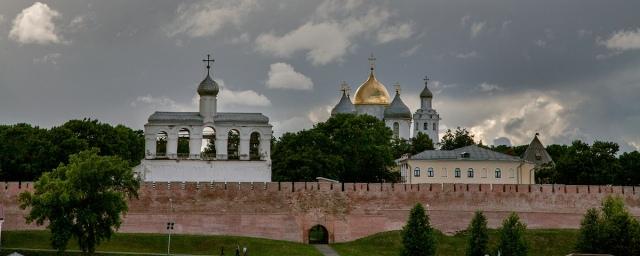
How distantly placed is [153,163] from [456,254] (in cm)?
1565

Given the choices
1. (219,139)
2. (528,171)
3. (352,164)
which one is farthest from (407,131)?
(219,139)

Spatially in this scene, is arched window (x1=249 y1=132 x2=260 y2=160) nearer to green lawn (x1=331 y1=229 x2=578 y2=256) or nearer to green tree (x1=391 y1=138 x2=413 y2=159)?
green lawn (x1=331 y1=229 x2=578 y2=256)

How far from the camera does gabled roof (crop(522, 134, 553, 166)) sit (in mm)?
86562

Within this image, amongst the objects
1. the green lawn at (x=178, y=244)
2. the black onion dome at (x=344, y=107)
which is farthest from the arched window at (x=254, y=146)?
the black onion dome at (x=344, y=107)

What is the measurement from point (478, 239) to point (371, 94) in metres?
58.7

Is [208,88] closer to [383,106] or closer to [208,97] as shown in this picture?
[208,97]

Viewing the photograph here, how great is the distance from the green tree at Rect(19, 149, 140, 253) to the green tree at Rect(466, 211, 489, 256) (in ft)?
47.0

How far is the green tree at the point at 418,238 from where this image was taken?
157 ft

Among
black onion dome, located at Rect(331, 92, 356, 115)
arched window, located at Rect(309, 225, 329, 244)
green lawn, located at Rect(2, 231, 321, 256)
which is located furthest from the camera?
black onion dome, located at Rect(331, 92, 356, 115)

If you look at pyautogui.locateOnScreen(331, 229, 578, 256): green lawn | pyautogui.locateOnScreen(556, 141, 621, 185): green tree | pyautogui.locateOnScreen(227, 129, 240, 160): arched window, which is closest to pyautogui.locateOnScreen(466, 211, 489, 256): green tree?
pyautogui.locateOnScreen(331, 229, 578, 256): green lawn

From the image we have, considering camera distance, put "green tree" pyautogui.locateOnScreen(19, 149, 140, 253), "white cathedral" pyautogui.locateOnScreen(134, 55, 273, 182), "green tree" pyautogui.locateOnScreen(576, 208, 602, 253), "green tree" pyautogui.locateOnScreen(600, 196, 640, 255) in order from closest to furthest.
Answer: "green tree" pyautogui.locateOnScreen(19, 149, 140, 253)
"green tree" pyautogui.locateOnScreen(576, 208, 602, 253)
"green tree" pyautogui.locateOnScreen(600, 196, 640, 255)
"white cathedral" pyautogui.locateOnScreen(134, 55, 273, 182)

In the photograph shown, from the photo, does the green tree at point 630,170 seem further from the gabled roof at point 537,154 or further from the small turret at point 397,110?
the small turret at point 397,110

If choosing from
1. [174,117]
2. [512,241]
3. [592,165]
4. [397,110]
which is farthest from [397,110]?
[512,241]

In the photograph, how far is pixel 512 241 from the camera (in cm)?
4812
